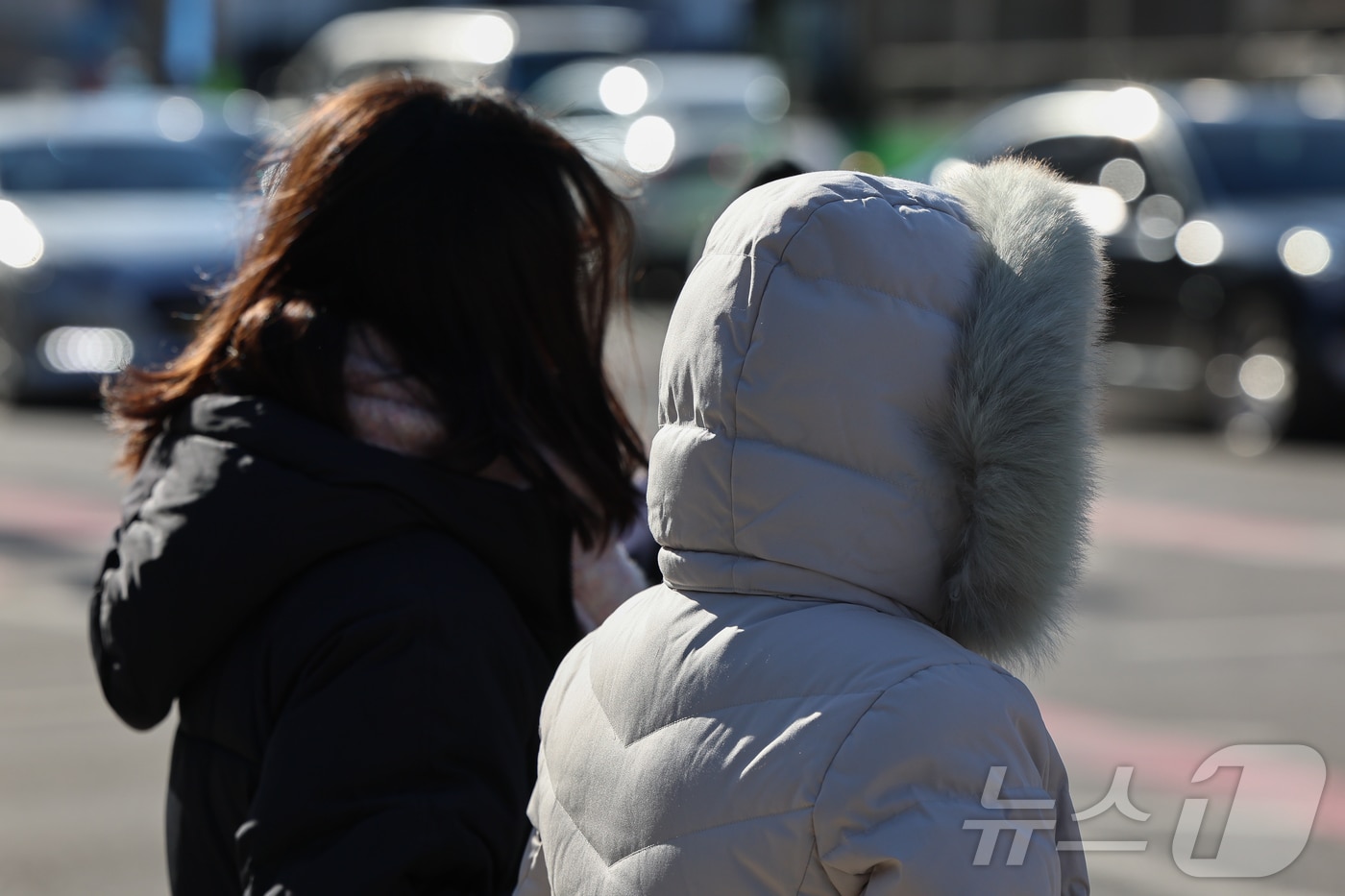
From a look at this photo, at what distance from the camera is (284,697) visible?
5.79ft

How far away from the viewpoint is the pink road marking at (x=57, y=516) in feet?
29.0

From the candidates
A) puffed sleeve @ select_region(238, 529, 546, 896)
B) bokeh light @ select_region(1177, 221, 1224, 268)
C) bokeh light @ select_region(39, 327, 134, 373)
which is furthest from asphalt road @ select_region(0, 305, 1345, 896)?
bokeh light @ select_region(1177, 221, 1224, 268)

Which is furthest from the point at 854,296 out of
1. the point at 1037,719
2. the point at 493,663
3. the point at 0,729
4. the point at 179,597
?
the point at 0,729

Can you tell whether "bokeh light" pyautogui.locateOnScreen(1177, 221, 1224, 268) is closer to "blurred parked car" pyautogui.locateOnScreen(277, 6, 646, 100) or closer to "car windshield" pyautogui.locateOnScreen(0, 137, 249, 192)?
"car windshield" pyautogui.locateOnScreen(0, 137, 249, 192)

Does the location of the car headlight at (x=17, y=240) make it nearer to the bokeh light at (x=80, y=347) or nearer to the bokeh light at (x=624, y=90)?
the bokeh light at (x=80, y=347)

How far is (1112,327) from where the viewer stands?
158 cm

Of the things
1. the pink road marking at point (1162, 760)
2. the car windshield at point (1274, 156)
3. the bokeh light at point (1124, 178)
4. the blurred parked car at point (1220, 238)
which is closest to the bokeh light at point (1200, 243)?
the blurred parked car at point (1220, 238)

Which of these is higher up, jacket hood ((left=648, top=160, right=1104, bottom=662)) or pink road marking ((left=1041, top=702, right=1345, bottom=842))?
jacket hood ((left=648, top=160, right=1104, bottom=662))

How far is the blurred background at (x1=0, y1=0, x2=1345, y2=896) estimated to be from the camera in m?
4.95

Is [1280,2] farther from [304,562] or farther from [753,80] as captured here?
[304,562]

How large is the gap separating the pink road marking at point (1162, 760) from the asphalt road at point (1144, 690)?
0.4 inches

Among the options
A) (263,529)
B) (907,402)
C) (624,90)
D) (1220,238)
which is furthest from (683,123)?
(907,402)

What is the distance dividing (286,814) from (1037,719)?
744 mm

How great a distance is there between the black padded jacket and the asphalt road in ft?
2.01
